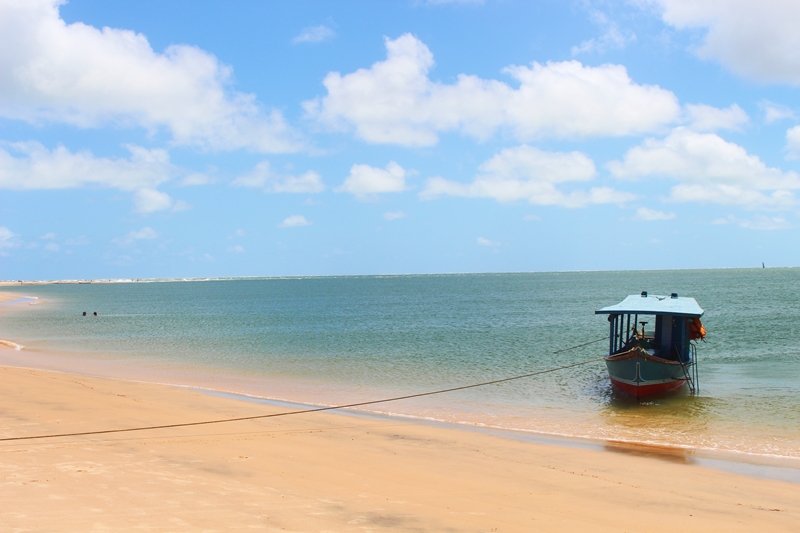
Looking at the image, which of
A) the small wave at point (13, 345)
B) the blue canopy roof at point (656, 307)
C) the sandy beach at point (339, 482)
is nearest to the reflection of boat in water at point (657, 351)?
the blue canopy roof at point (656, 307)

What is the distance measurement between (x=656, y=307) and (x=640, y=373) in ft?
10.5

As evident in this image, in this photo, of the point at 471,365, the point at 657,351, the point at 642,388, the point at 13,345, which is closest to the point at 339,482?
the point at 642,388

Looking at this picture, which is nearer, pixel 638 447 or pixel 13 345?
pixel 638 447

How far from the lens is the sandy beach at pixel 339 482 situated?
759 centimetres

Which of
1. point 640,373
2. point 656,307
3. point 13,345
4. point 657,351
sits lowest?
point 13,345

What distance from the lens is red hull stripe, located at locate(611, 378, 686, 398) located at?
62.7 feet

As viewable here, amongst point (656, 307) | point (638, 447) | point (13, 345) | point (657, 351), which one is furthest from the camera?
point (13, 345)

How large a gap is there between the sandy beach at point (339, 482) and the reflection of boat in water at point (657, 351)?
693 centimetres

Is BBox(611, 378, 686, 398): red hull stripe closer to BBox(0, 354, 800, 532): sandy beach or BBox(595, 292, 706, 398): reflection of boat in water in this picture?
BBox(595, 292, 706, 398): reflection of boat in water

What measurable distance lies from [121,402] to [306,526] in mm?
11225

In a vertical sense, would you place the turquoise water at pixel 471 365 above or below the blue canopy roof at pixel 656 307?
below

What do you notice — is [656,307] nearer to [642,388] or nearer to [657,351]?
[657,351]

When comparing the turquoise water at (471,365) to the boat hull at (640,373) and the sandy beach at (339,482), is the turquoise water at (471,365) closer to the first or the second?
the boat hull at (640,373)

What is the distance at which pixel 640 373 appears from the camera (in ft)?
62.6
